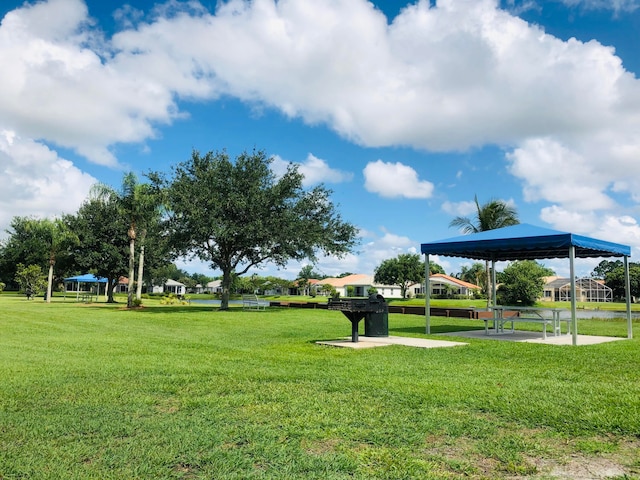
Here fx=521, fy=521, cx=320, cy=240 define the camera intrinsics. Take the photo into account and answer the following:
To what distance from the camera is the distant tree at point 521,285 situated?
138ft

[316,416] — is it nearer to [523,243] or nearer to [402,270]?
[523,243]

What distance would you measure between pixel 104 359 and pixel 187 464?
18.4ft

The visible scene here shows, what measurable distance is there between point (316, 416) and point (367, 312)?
259 inches

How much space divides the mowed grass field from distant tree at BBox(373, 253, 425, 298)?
6638cm

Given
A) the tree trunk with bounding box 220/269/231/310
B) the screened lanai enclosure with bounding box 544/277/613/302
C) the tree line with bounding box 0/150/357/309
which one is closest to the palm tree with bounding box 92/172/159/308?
the tree line with bounding box 0/150/357/309

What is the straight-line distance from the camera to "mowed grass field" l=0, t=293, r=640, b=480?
3701 mm

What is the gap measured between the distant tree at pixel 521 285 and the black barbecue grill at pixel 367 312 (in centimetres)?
3296

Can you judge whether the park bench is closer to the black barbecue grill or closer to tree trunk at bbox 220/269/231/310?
tree trunk at bbox 220/269/231/310

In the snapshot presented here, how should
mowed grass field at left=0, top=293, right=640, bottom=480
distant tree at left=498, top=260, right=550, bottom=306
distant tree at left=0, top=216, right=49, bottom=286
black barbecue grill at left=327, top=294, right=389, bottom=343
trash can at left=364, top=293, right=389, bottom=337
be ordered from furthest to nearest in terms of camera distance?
distant tree at left=0, top=216, right=49, bottom=286 < distant tree at left=498, top=260, right=550, bottom=306 < trash can at left=364, top=293, right=389, bottom=337 < black barbecue grill at left=327, top=294, right=389, bottom=343 < mowed grass field at left=0, top=293, right=640, bottom=480

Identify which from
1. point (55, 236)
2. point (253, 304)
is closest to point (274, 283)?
point (55, 236)

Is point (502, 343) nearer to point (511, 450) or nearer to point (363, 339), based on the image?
point (363, 339)

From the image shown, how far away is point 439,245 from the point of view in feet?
46.1

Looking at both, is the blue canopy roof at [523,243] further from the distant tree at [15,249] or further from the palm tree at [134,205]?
the distant tree at [15,249]

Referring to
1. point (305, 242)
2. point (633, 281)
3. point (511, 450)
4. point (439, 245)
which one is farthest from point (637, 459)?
point (633, 281)
